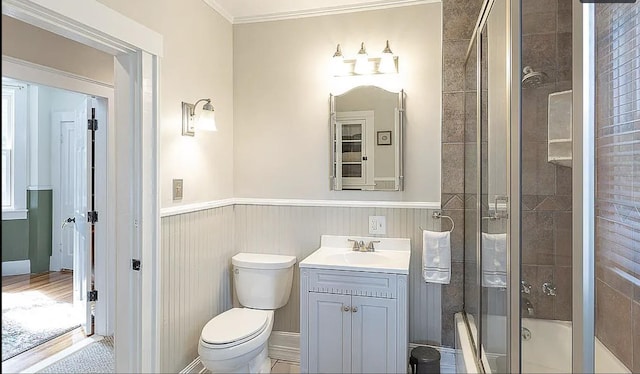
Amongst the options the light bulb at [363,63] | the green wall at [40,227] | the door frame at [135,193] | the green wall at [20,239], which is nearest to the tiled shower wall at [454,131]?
the light bulb at [363,63]

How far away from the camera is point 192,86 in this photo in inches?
97.2

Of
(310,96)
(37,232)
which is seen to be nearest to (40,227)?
(37,232)

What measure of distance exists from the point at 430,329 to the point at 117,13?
2540 millimetres

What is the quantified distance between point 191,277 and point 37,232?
303cm

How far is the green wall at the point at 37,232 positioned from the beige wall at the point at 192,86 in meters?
2.58

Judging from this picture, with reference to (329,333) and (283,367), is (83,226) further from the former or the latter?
(329,333)

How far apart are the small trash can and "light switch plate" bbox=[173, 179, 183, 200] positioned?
5.64ft

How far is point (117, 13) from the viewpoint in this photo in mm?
1834

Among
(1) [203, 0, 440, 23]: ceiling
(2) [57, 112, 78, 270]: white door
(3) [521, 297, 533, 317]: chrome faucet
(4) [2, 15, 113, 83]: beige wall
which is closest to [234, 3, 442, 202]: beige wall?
(1) [203, 0, 440, 23]: ceiling

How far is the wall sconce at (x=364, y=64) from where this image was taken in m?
2.62

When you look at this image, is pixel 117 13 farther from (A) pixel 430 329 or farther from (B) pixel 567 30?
(A) pixel 430 329

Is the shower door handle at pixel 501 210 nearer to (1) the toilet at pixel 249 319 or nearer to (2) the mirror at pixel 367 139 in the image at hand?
(2) the mirror at pixel 367 139

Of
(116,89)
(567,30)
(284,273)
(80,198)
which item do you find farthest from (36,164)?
(567,30)

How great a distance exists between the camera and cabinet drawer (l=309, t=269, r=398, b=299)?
2.24 metres
